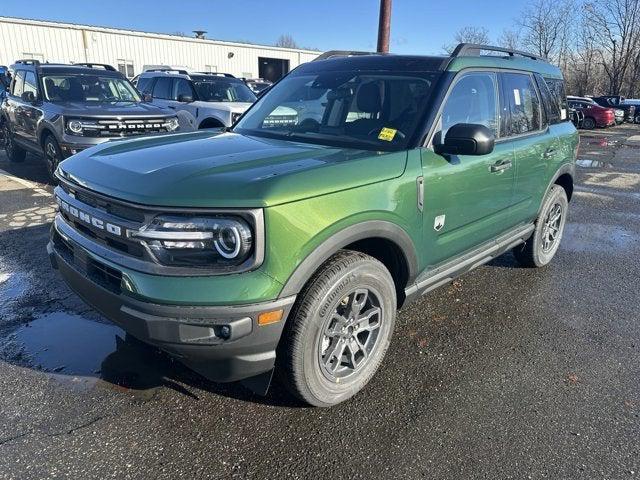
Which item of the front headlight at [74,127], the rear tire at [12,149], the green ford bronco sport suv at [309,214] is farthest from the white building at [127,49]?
the green ford bronco sport suv at [309,214]

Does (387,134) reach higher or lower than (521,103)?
lower

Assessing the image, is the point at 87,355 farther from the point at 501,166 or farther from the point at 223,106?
the point at 223,106

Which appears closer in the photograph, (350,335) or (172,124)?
(350,335)

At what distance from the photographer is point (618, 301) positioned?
430 centimetres

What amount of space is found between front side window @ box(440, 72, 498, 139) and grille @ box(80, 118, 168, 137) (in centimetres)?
555

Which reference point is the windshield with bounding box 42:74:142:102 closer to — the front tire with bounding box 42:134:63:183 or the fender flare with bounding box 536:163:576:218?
the front tire with bounding box 42:134:63:183

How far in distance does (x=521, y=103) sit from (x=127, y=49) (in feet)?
101

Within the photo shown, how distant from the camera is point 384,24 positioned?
10.4 meters

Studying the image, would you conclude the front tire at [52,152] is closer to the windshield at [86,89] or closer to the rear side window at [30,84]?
the windshield at [86,89]

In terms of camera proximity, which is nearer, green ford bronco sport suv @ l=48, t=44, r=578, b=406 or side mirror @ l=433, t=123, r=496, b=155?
green ford bronco sport suv @ l=48, t=44, r=578, b=406

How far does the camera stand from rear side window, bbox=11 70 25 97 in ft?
29.1

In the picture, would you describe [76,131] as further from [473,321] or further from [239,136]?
[473,321]

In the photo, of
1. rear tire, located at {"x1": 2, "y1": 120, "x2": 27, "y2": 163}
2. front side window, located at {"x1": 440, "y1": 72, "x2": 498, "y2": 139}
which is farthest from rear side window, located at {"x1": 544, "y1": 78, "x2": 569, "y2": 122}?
rear tire, located at {"x1": 2, "y1": 120, "x2": 27, "y2": 163}

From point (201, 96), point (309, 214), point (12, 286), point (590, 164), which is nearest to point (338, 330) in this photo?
point (309, 214)
